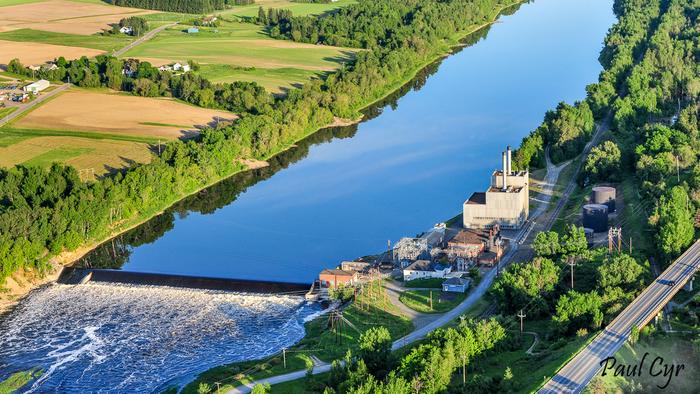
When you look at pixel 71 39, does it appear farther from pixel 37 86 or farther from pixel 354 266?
pixel 354 266

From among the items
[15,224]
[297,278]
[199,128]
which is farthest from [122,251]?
[199,128]

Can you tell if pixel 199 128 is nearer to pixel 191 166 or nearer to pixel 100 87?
pixel 191 166

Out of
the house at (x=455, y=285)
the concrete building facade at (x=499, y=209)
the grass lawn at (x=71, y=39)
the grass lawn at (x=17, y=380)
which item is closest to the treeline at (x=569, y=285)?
the house at (x=455, y=285)

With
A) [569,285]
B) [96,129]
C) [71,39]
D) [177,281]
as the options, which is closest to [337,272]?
[177,281]

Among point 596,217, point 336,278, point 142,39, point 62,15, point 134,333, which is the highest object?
point 62,15

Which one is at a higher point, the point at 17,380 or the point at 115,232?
the point at 115,232

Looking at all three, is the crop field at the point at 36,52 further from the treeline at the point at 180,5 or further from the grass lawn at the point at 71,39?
the treeline at the point at 180,5

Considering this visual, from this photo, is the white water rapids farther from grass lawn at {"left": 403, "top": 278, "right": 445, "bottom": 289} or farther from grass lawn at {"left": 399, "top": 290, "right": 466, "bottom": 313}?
grass lawn at {"left": 403, "top": 278, "right": 445, "bottom": 289}
